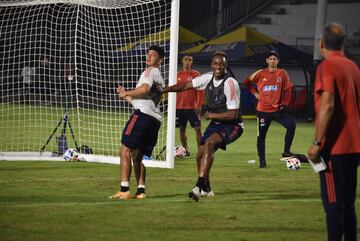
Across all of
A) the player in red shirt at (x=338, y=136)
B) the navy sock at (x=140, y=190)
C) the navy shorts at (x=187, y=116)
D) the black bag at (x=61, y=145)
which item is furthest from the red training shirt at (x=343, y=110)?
the navy shorts at (x=187, y=116)

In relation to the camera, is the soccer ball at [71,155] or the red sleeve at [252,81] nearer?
Answer: the soccer ball at [71,155]

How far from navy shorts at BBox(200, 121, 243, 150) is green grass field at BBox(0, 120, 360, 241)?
79 cm

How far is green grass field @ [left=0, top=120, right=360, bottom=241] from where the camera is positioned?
29.7 feet

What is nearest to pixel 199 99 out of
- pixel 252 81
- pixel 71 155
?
pixel 252 81

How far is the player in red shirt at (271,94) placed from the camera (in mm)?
16438

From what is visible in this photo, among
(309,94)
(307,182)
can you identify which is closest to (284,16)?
(309,94)

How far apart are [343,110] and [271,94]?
938cm

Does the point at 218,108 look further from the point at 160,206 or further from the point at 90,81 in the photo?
the point at 90,81

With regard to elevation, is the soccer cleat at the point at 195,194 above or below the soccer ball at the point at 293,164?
above

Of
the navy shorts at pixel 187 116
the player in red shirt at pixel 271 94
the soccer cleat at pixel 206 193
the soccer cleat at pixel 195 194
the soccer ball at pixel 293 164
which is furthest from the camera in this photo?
the navy shorts at pixel 187 116

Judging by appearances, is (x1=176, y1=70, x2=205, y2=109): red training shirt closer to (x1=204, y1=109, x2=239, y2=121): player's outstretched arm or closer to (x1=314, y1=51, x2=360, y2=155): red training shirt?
(x1=204, y1=109, x2=239, y2=121): player's outstretched arm

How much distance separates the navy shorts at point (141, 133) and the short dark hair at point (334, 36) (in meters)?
4.75

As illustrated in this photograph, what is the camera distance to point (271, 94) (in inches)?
649

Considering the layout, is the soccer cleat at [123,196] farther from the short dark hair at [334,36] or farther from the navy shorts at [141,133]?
the short dark hair at [334,36]
